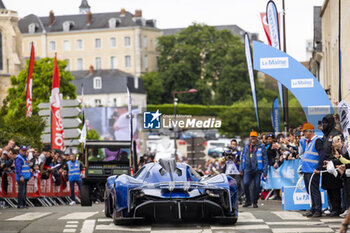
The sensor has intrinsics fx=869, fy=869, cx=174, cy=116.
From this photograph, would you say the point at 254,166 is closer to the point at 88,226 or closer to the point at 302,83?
the point at 302,83

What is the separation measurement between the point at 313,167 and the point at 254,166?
4049 millimetres

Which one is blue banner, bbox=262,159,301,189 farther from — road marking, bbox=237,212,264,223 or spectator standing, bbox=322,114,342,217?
spectator standing, bbox=322,114,342,217

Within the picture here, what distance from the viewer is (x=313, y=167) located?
55.1 feet

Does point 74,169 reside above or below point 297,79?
below

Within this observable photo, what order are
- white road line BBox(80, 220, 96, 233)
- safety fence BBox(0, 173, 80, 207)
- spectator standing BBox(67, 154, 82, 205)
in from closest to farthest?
white road line BBox(80, 220, 96, 233)
safety fence BBox(0, 173, 80, 207)
spectator standing BBox(67, 154, 82, 205)

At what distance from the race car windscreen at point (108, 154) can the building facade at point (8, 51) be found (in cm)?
7647

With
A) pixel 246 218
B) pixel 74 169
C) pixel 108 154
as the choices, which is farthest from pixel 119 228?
pixel 74 169

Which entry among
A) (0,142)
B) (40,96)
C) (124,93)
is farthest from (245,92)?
(0,142)

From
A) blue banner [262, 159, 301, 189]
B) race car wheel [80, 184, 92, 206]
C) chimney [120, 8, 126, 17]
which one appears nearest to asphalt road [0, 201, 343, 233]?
blue banner [262, 159, 301, 189]

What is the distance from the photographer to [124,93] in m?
144

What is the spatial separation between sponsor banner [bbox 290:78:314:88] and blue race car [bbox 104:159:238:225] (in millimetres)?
6610

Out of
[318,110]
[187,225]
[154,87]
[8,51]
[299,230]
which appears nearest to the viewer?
[299,230]

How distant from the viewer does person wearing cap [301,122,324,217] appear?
647 inches

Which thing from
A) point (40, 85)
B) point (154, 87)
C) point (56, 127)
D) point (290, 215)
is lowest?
point (290, 215)
